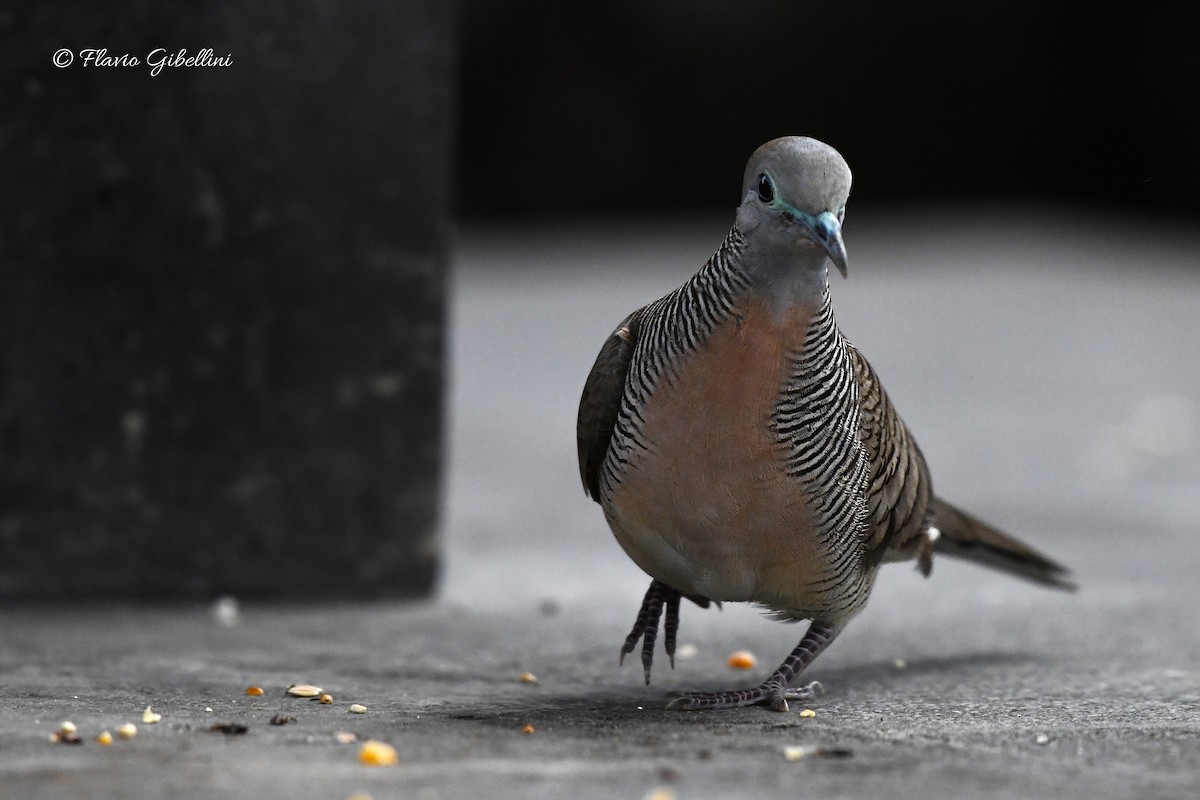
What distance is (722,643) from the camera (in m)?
5.01

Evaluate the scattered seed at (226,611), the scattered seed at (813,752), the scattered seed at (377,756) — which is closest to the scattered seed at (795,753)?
the scattered seed at (813,752)

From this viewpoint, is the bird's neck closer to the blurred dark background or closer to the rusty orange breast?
the rusty orange breast

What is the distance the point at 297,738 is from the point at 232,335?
7.32ft

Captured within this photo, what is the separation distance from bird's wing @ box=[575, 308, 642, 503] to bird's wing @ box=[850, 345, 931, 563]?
1.85 ft

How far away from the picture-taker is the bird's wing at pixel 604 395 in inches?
148

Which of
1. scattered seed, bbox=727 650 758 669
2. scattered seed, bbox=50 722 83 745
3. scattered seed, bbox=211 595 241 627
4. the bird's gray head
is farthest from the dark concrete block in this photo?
the bird's gray head

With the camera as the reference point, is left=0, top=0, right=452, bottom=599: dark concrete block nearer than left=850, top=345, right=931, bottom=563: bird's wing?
No

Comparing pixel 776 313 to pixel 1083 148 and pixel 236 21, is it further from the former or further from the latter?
pixel 1083 148

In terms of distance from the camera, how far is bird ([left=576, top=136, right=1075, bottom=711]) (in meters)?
3.32

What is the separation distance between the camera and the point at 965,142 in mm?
15094

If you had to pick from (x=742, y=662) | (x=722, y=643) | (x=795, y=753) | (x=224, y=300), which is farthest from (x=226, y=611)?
(x=795, y=753)

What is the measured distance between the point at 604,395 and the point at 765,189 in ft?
2.47

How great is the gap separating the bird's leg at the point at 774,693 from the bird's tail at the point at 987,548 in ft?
2.14

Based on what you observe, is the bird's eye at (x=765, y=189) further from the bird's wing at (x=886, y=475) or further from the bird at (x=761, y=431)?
the bird's wing at (x=886, y=475)
